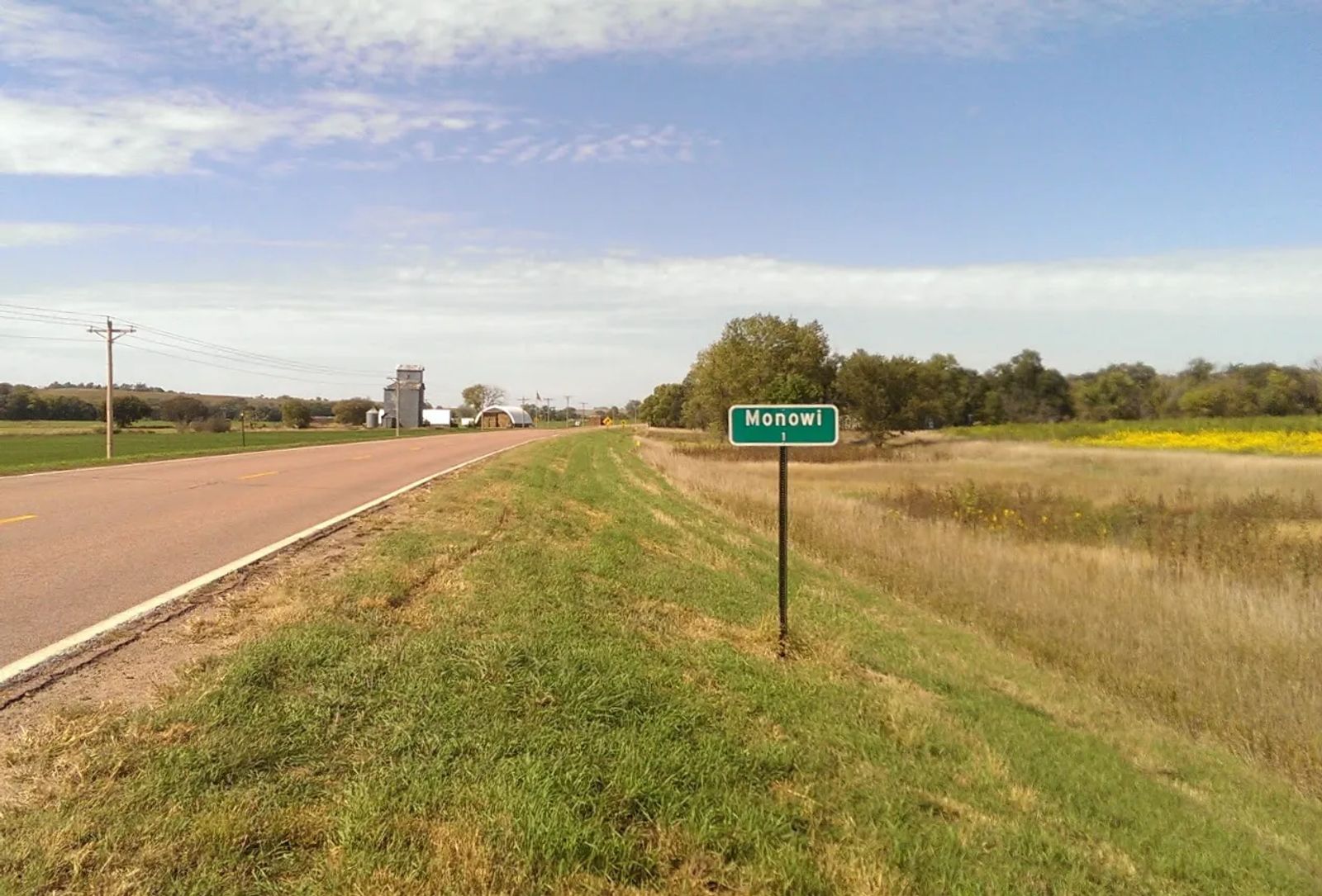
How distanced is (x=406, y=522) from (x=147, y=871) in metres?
10.0

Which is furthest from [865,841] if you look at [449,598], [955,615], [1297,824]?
[955,615]

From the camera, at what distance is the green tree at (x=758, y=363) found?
6438 cm

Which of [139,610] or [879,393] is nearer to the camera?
[139,610]

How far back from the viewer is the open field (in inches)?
1921

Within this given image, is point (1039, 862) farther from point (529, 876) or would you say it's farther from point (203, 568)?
point (203, 568)

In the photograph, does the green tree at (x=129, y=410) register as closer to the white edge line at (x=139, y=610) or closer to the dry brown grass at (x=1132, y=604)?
the dry brown grass at (x=1132, y=604)

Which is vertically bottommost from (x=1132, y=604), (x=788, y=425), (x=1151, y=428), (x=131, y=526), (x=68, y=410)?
(x=1132, y=604)

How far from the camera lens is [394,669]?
5.23m

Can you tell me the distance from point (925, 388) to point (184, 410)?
7965 cm

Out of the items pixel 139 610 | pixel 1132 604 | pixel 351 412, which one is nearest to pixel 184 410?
pixel 351 412

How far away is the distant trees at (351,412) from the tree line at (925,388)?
7561 cm

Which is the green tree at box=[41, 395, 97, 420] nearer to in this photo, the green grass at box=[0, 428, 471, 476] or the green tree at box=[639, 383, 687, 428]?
the green grass at box=[0, 428, 471, 476]

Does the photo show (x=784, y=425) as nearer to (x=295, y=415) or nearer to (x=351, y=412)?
(x=295, y=415)

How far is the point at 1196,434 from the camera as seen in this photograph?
59281mm
